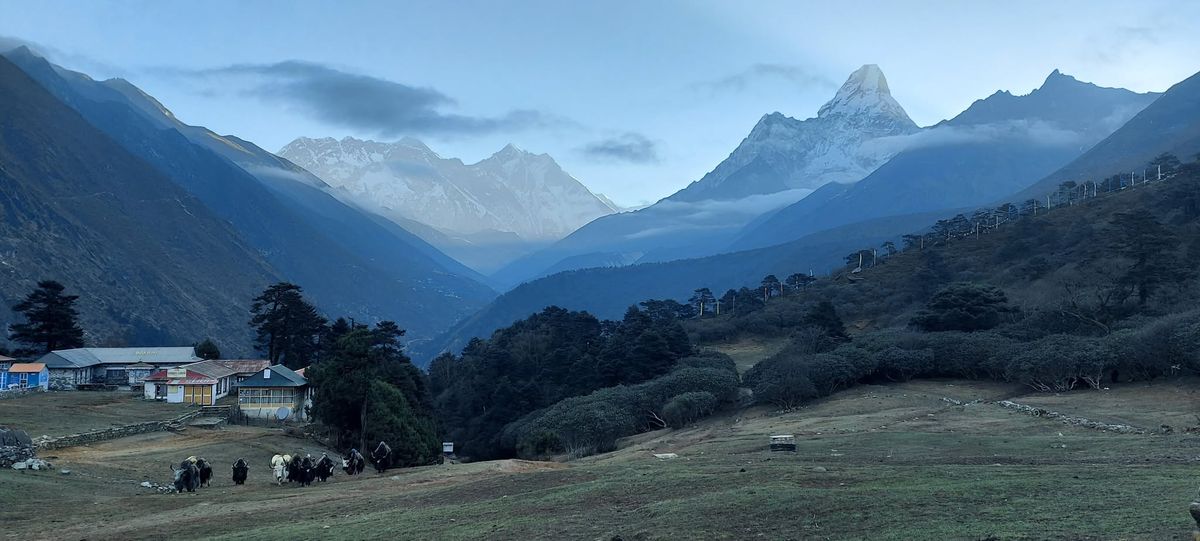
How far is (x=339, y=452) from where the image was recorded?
55031mm

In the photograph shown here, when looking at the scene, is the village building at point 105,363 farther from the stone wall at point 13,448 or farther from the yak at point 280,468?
the yak at point 280,468

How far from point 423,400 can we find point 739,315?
5975cm

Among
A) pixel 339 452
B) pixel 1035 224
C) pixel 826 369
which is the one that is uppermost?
pixel 1035 224

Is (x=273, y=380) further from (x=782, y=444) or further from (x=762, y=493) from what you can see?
(x=762, y=493)

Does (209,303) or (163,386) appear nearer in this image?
(163,386)

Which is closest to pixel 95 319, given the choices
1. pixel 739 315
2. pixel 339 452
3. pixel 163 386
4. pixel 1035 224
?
pixel 163 386

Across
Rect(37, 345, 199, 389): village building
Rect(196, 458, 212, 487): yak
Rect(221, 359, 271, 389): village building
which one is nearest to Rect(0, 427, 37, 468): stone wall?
Rect(196, 458, 212, 487): yak

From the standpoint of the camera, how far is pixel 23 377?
73.1 meters

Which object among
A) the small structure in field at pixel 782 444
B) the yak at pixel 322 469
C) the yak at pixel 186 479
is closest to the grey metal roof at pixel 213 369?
the yak at pixel 322 469

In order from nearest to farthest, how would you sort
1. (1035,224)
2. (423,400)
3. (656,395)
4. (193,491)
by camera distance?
(193,491)
(656,395)
(423,400)
(1035,224)

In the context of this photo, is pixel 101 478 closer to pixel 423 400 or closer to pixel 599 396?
pixel 599 396

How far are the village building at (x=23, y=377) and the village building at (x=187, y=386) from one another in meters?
9.31

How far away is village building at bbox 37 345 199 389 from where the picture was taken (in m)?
76.6

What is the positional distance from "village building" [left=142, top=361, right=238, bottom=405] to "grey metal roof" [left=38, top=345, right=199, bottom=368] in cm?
1015
